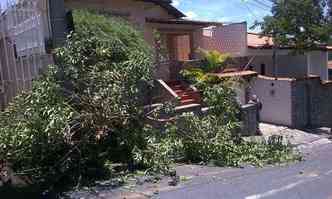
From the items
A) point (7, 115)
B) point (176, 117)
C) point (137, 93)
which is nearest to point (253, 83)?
point (176, 117)

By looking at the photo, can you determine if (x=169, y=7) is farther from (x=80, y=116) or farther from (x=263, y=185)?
(x=263, y=185)

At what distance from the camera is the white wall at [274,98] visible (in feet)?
68.4

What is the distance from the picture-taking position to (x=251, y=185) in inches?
337

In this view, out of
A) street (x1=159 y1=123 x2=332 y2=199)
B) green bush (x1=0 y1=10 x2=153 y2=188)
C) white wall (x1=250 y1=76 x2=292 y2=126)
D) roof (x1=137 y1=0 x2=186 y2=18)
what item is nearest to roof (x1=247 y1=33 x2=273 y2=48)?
white wall (x1=250 y1=76 x2=292 y2=126)

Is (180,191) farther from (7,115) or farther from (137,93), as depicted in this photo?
(7,115)

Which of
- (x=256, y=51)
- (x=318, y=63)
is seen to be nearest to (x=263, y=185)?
(x=256, y=51)

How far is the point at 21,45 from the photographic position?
47.6ft

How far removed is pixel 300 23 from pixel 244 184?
1437 cm

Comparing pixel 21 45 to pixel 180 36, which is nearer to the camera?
pixel 21 45

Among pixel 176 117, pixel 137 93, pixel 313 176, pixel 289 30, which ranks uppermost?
pixel 289 30

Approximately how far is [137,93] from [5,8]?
25.3 ft

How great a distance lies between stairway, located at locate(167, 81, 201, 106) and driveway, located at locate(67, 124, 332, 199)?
7.82m

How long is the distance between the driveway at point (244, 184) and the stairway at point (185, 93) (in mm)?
7815

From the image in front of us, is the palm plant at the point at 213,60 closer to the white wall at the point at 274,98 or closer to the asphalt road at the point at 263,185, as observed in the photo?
the white wall at the point at 274,98
